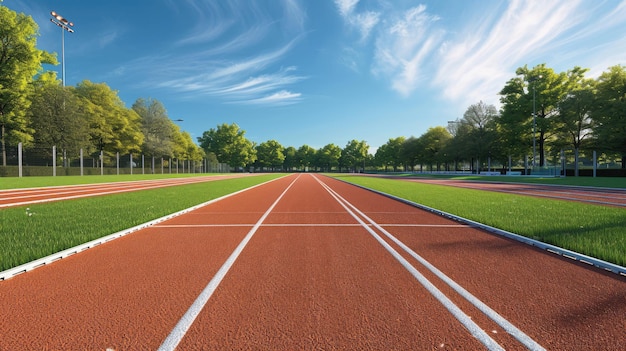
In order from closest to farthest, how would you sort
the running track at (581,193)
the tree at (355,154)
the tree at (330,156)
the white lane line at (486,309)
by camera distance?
the white lane line at (486,309) < the running track at (581,193) < the tree at (355,154) < the tree at (330,156)

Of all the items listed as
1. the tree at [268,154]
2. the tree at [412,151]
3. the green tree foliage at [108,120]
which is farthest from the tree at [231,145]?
the tree at [412,151]

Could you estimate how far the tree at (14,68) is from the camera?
29.7 meters

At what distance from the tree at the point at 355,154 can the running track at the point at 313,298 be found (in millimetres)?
123142

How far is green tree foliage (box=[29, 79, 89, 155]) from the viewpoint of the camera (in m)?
33.7

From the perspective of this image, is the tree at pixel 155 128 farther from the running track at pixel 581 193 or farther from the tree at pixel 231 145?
the running track at pixel 581 193

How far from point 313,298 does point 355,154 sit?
127 meters

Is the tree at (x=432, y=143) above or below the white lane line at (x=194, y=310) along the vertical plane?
above

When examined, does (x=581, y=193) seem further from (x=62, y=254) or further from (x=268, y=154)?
(x=268, y=154)

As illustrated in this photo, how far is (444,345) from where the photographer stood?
2.51 m

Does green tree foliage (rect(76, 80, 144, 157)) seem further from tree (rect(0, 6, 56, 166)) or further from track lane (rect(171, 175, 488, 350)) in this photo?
track lane (rect(171, 175, 488, 350))

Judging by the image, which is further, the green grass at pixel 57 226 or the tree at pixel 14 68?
the tree at pixel 14 68

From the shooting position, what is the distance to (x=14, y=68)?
30.0 m

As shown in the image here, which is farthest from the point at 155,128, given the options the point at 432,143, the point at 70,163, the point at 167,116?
the point at 432,143

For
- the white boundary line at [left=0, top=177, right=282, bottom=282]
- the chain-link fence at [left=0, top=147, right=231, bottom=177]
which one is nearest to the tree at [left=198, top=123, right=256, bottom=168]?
the chain-link fence at [left=0, top=147, right=231, bottom=177]
